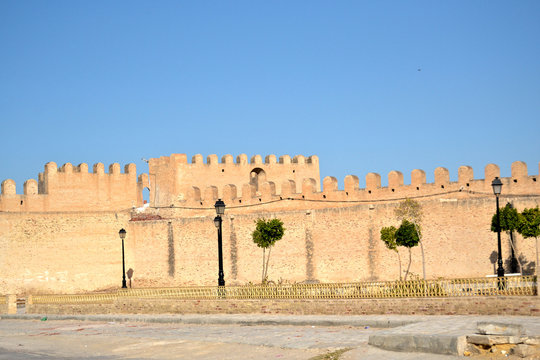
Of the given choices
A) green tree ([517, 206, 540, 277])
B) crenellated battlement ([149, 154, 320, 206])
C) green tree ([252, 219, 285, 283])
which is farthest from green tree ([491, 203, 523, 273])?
crenellated battlement ([149, 154, 320, 206])

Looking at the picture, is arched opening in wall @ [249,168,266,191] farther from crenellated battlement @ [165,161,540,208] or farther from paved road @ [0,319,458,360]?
paved road @ [0,319,458,360]

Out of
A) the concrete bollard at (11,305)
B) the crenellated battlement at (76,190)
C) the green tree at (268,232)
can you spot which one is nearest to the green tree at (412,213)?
the green tree at (268,232)

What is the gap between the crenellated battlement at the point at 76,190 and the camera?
29.7 m

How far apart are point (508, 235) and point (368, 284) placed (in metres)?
8.50

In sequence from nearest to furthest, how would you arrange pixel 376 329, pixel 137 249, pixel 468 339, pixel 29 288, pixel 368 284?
pixel 468 339
pixel 376 329
pixel 368 284
pixel 29 288
pixel 137 249

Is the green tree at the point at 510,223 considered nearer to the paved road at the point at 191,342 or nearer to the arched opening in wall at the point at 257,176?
the paved road at the point at 191,342

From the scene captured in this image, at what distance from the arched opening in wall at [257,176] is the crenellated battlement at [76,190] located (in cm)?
541

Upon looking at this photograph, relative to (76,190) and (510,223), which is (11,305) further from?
(510,223)

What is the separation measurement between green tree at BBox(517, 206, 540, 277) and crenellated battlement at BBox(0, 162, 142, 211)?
16887 millimetres

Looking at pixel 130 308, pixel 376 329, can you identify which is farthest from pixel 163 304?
pixel 376 329

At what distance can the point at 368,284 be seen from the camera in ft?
45.0

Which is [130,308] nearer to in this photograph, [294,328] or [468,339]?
[294,328]

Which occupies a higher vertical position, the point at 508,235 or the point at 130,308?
the point at 508,235

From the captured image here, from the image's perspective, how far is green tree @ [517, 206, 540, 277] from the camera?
19.8 metres
